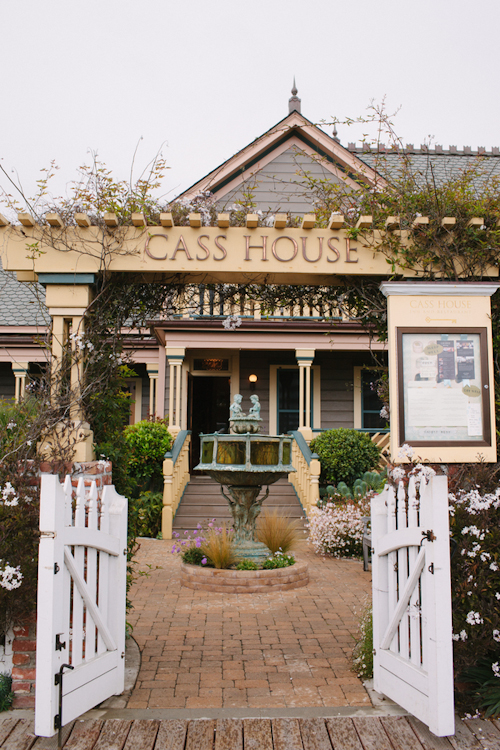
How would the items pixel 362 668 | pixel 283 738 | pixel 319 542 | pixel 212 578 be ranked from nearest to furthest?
pixel 283 738 → pixel 362 668 → pixel 212 578 → pixel 319 542

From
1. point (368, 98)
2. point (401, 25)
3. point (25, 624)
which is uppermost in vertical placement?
point (401, 25)

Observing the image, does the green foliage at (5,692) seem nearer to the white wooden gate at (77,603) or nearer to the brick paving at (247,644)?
the white wooden gate at (77,603)

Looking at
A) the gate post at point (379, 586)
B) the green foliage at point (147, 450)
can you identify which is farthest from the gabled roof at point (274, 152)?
the gate post at point (379, 586)

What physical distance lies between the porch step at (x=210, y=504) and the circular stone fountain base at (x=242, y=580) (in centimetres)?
314

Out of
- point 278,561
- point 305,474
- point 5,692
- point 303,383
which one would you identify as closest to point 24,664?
point 5,692

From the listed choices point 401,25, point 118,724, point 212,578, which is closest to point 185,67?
point 401,25

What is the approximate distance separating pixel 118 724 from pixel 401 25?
8.53 m

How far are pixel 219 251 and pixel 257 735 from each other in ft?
10.2

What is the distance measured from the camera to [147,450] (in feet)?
33.9

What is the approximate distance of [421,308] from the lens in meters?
4.07

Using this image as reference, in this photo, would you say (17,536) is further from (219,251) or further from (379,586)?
(219,251)

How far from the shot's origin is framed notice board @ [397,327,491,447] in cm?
391

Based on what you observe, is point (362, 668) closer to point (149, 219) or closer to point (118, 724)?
point (118, 724)

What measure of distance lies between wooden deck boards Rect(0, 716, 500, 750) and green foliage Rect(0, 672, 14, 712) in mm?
123
